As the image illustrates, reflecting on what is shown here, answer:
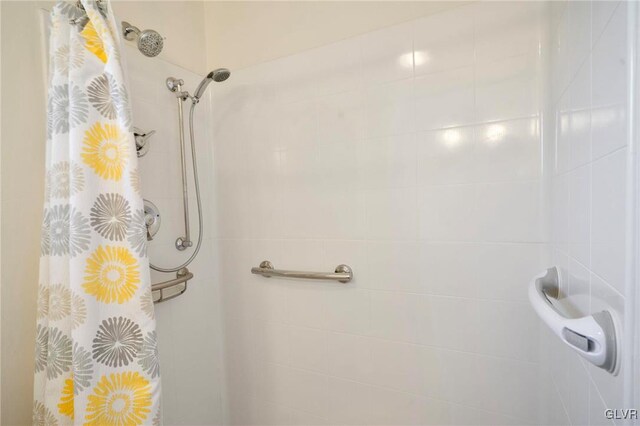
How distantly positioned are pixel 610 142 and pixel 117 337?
1119mm

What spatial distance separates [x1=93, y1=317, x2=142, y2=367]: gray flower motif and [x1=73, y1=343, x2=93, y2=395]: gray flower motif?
2 centimetres

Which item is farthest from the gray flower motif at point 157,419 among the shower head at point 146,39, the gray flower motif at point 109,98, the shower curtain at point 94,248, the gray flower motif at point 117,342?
the shower head at point 146,39

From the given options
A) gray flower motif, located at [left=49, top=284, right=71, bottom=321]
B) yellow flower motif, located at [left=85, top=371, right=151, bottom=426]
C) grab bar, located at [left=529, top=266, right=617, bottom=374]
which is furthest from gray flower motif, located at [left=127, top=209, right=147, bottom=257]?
grab bar, located at [left=529, top=266, right=617, bottom=374]

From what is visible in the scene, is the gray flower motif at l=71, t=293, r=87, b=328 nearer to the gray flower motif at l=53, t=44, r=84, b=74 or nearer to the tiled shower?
the tiled shower

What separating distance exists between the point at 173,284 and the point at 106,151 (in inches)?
22.5

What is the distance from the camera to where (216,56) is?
1.39 m

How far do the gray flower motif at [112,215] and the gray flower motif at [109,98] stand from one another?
0.69 ft

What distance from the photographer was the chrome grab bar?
1090mm

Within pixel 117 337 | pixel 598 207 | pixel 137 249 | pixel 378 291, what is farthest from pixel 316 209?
pixel 598 207

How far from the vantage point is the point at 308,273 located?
117 cm

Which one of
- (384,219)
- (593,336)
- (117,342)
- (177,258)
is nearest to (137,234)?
(117,342)

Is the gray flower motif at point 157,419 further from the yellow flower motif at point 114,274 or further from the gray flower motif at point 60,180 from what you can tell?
the gray flower motif at point 60,180

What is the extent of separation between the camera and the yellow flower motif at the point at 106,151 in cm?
78

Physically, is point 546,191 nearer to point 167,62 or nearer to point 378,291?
point 378,291
